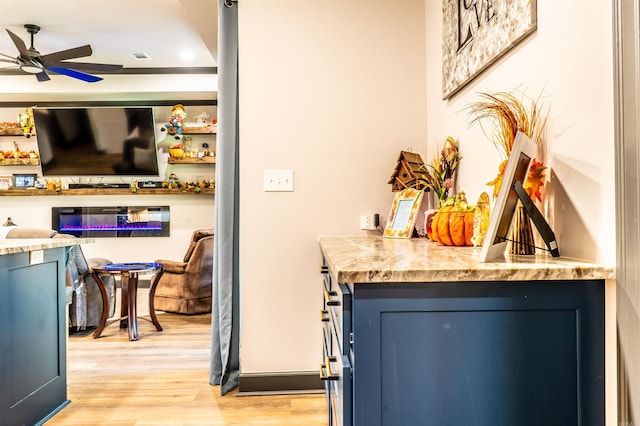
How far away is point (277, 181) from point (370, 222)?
542 mm

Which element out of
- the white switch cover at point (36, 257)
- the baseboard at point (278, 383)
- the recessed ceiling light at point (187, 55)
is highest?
the recessed ceiling light at point (187, 55)

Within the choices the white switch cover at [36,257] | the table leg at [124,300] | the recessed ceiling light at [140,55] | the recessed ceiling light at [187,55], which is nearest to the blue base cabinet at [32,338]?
the white switch cover at [36,257]


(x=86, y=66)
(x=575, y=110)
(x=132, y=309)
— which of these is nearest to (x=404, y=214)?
(x=575, y=110)

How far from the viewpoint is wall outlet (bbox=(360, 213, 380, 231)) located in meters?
2.40

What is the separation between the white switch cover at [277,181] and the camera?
2.41 m

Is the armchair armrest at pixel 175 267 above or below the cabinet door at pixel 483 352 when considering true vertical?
below

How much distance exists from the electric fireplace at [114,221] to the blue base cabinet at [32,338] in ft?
11.7

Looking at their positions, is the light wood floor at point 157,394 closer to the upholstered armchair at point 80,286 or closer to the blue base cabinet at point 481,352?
the upholstered armchair at point 80,286

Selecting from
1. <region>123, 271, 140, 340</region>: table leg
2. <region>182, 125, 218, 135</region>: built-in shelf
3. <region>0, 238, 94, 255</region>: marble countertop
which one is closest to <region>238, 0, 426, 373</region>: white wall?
<region>0, 238, 94, 255</region>: marble countertop

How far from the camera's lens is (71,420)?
2176 mm

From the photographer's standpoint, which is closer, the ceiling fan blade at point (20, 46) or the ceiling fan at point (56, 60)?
the ceiling fan blade at point (20, 46)

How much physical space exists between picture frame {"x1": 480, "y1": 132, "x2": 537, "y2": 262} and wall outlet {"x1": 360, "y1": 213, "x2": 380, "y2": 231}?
1217 millimetres

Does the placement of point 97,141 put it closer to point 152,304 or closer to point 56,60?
point 56,60

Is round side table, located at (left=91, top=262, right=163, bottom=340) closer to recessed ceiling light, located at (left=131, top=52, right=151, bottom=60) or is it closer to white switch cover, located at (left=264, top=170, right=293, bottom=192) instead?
white switch cover, located at (left=264, top=170, right=293, bottom=192)
